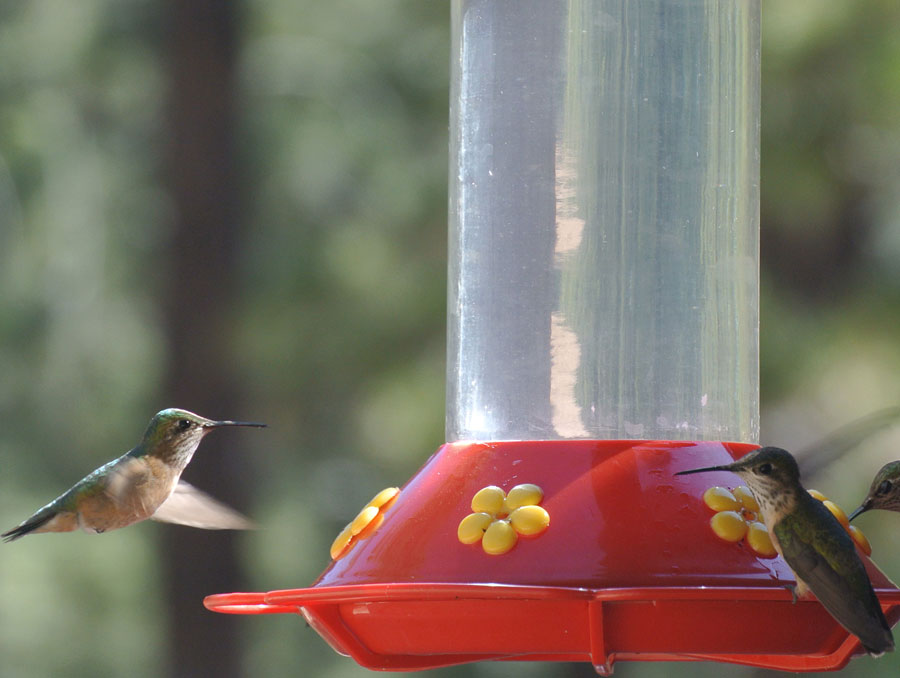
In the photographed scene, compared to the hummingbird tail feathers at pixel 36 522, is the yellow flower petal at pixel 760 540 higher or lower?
higher

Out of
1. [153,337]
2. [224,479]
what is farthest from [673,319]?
[153,337]

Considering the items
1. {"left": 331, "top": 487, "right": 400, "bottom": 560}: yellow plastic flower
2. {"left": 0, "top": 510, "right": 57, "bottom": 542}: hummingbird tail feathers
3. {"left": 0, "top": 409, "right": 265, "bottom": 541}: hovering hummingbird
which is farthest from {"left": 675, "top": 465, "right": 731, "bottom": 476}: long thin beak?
{"left": 0, "top": 510, "right": 57, "bottom": 542}: hummingbird tail feathers

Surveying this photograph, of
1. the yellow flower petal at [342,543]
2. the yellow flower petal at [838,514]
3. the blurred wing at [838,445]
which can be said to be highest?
the blurred wing at [838,445]

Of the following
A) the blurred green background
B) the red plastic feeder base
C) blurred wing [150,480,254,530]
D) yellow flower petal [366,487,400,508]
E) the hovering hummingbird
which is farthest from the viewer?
the blurred green background

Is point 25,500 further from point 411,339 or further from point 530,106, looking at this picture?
point 530,106

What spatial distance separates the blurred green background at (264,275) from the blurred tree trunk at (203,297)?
0.02 metres

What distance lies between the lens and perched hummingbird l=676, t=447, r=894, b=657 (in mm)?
2807

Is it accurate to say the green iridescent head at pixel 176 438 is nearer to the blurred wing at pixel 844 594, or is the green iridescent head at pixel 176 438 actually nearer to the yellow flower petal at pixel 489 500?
the yellow flower petal at pixel 489 500

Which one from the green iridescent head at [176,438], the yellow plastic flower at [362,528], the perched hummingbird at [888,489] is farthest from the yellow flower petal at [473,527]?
the perched hummingbird at [888,489]

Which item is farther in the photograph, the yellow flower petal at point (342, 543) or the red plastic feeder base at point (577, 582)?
the yellow flower petal at point (342, 543)

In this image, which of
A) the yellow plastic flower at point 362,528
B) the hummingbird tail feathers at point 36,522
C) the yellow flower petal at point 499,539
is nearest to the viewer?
the yellow flower petal at point 499,539

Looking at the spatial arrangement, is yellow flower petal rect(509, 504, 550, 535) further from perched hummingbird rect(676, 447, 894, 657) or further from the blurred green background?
the blurred green background

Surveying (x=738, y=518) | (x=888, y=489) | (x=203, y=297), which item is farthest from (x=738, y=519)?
(x=203, y=297)

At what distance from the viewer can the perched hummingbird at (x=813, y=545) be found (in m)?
2.81
